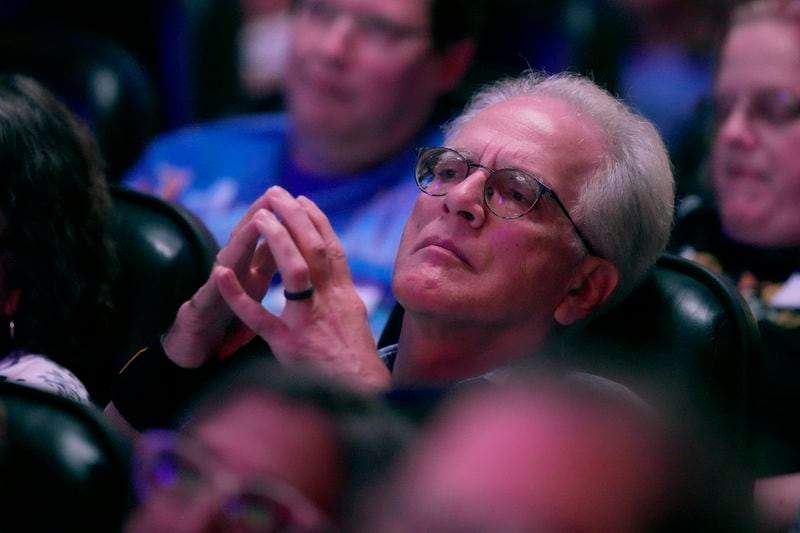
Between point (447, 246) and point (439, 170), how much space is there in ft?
0.45

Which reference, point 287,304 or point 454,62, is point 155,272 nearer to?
point 287,304

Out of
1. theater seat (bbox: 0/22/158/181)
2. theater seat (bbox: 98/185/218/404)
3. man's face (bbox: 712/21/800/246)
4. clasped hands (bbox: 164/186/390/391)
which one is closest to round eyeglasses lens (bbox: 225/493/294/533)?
clasped hands (bbox: 164/186/390/391)

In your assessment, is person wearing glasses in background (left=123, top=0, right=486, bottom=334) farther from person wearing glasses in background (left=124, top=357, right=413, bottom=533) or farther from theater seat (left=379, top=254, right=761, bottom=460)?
person wearing glasses in background (left=124, top=357, right=413, bottom=533)

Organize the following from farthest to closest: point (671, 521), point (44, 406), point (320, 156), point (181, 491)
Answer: point (320, 156)
point (44, 406)
point (181, 491)
point (671, 521)

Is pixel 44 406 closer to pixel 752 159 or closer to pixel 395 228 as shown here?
pixel 395 228

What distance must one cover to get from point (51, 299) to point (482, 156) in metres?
0.69

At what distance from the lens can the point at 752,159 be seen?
7.84ft

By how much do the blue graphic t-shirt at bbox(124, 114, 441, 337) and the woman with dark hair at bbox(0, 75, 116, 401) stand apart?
20.8 inches

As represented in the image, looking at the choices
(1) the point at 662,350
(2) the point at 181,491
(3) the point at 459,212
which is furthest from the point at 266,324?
(2) the point at 181,491

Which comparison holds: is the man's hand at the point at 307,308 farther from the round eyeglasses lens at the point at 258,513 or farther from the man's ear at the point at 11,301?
the round eyeglasses lens at the point at 258,513

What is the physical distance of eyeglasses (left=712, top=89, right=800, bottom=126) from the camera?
7.72ft

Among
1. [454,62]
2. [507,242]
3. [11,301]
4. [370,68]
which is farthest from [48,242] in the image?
[454,62]

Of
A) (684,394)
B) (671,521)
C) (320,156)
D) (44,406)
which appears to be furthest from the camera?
(320,156)

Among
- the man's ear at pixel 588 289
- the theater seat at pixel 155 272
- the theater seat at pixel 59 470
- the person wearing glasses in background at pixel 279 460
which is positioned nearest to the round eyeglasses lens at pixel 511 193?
the man's ear at pixel 588 289
